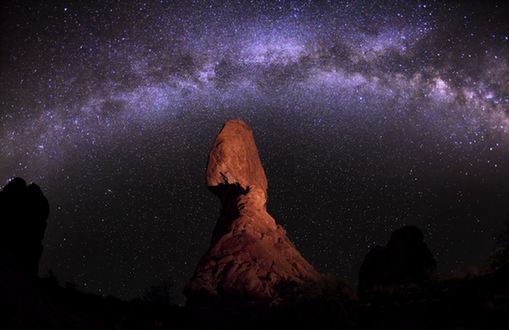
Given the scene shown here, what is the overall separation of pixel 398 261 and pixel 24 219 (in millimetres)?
30239

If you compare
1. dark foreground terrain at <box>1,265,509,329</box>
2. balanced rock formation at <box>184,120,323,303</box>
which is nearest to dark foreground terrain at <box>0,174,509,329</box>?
dark foreground terrain at <box>1,265,509,329</box>

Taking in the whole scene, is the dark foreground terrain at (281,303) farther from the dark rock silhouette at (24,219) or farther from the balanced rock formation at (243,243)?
the balanced rock formation at (243,243)

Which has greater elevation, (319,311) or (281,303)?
(319,311)

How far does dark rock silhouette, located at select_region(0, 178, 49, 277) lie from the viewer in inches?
965

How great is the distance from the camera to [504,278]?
53.9 feet

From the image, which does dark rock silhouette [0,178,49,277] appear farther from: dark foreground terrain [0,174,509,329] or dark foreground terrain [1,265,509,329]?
dark foreground terrain [1,265,509,329]

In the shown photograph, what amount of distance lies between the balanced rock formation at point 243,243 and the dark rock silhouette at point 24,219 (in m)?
11.5

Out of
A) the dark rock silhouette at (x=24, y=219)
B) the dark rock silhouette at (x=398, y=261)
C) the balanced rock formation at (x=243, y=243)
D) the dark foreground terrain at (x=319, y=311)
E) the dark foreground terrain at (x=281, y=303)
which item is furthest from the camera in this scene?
the dark rock silhouette at (x=398, y=261)

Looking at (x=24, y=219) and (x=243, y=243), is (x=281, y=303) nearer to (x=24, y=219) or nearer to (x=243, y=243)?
(x=243, y=243)

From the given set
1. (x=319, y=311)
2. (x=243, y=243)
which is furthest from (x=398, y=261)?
(x=319, y=311)

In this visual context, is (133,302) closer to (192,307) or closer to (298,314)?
(192,307)

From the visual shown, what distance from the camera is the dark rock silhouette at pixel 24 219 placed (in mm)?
24516

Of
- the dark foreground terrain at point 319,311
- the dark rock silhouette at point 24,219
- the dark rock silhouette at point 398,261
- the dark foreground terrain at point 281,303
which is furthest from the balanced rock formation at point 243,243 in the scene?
the dark rock silhouette at point 24,219

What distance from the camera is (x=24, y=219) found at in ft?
83.3
